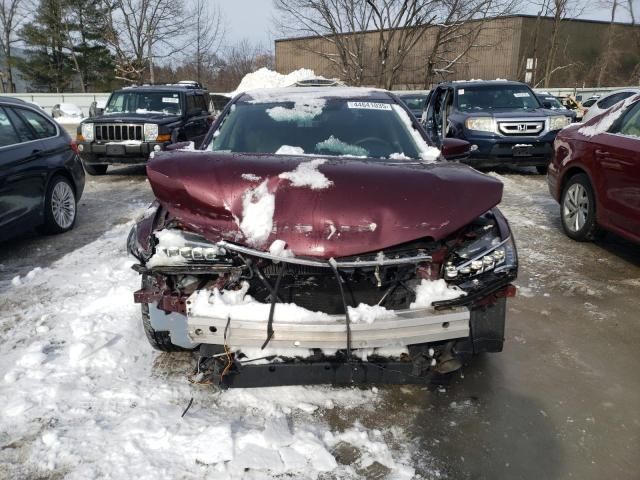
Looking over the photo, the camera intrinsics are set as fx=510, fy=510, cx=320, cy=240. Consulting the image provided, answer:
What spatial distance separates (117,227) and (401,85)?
3357 centimetres

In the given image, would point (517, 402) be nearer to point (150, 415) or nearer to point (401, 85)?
point (150, 415)

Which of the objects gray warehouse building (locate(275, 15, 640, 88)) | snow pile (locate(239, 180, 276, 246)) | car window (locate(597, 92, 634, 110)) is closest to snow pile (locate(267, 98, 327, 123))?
snow pile (locate(239, 180, 276, 246))

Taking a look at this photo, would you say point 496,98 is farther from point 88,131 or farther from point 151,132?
point 88,131

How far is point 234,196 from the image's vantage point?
264cm

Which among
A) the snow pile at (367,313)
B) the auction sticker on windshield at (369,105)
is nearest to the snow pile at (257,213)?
the snow pile at (367,313)

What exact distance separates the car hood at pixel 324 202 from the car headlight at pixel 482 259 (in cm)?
18

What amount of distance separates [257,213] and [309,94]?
2.11 m

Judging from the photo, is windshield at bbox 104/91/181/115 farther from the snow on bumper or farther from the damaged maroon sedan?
the snow on bumper

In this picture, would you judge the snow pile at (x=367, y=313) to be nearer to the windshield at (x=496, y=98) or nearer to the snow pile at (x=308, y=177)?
the snow pile at (x=308, y=177)

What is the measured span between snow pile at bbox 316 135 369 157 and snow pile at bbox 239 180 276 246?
1165mm

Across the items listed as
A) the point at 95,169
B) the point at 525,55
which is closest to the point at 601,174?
the point at 95,169

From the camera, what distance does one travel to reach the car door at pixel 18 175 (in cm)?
520

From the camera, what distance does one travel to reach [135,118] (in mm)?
9977

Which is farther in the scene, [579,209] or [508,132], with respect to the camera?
[508,132]
